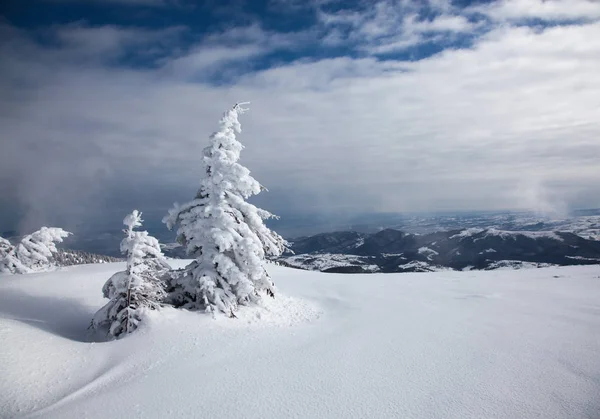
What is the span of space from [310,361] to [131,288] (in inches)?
296

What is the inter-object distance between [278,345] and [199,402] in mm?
4105

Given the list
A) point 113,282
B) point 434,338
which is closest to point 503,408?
point 434,338

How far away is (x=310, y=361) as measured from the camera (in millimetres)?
9852

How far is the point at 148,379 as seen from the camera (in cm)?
882

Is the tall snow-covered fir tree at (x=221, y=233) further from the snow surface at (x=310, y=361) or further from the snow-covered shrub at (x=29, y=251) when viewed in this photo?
the snow-covered shrub at (x=29, y=251)

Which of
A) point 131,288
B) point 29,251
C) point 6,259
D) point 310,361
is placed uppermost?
point 29,251

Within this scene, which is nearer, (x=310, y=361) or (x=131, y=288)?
(x=310, y=361)

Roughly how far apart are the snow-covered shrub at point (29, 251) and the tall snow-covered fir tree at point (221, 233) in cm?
1084

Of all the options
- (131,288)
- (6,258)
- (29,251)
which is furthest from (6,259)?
(131,288)

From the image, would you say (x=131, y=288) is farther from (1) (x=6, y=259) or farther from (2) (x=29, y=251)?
(1) (x=6, y=259)

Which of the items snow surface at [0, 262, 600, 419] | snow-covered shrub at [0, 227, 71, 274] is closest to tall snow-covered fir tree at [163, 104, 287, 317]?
snow surface at [0, 262, 600, 419]

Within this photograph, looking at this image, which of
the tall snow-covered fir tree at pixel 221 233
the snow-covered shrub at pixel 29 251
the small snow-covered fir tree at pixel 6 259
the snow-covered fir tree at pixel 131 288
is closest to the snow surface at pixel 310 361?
the snow-covered fir tree at pixel 131 288

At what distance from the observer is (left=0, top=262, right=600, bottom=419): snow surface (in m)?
7.36

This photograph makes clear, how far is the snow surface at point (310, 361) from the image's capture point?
290 inches
